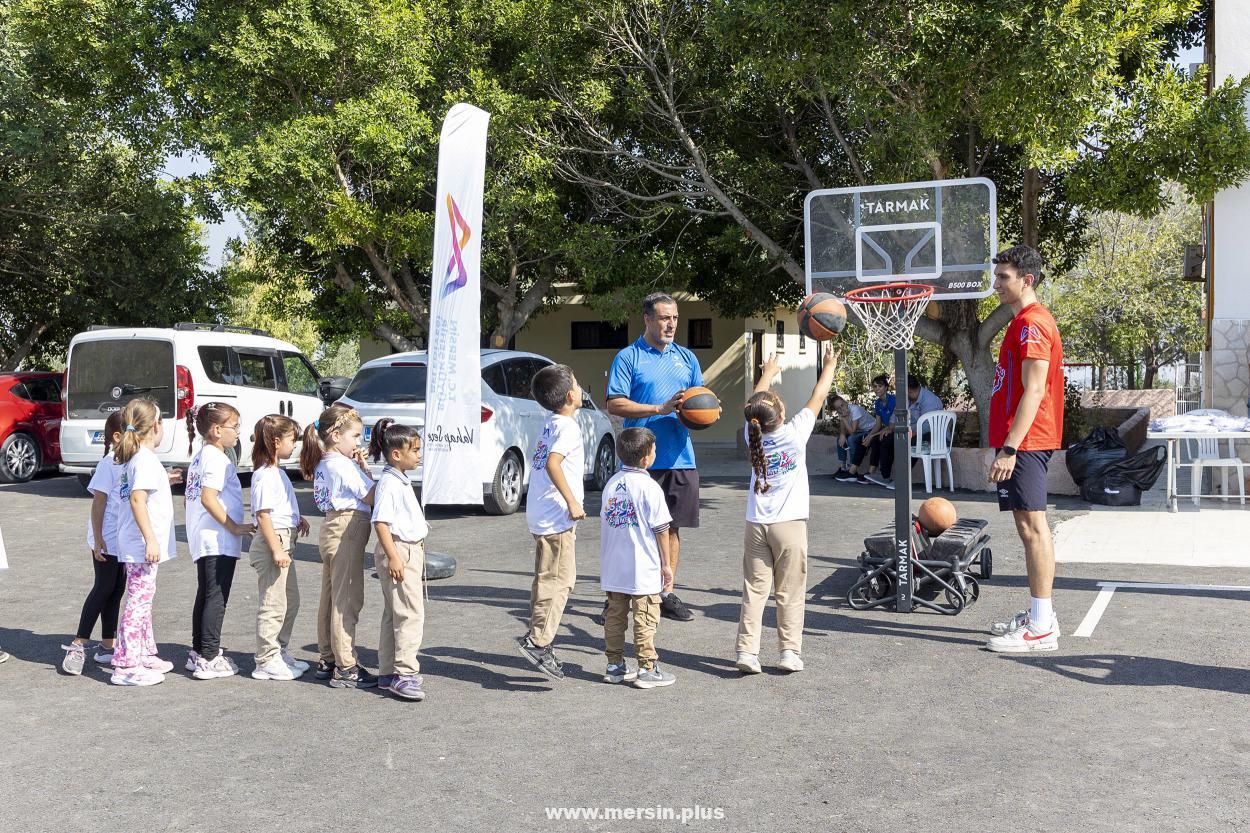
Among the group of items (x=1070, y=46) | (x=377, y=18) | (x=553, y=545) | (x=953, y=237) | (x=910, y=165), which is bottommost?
(x=553, y=545)

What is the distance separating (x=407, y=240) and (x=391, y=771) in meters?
15.6

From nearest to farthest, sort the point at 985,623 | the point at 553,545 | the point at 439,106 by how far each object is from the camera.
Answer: the point at 553,545, the point at 985,623, the point at 439,106

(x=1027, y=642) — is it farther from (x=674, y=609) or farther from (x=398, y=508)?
(x=398, y=508)

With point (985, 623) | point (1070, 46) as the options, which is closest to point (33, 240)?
point (1070, 46)

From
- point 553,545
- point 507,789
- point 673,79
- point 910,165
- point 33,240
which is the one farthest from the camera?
point 33,240

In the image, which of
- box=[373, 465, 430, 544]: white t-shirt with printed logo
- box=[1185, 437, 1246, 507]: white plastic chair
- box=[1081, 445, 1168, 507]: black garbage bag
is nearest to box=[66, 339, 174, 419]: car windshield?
box=[373, 465, 430, 544]: white t-shirt with printed logo

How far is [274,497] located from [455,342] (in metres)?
2.23

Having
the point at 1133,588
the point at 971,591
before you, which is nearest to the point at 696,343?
the point at 1133,588

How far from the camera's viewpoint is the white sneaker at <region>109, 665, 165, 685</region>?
18.9 ft

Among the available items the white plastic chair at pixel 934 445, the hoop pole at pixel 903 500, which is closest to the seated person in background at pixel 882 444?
the white plastic chair at pixel 934 445

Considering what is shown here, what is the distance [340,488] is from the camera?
5.74 m

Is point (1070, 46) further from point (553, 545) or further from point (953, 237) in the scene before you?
point (553, 545)

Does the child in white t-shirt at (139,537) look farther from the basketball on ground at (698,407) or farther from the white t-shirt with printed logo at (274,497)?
the basketball on ground at (698,407)

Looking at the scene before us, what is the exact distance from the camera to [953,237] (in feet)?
Result: 39.8
